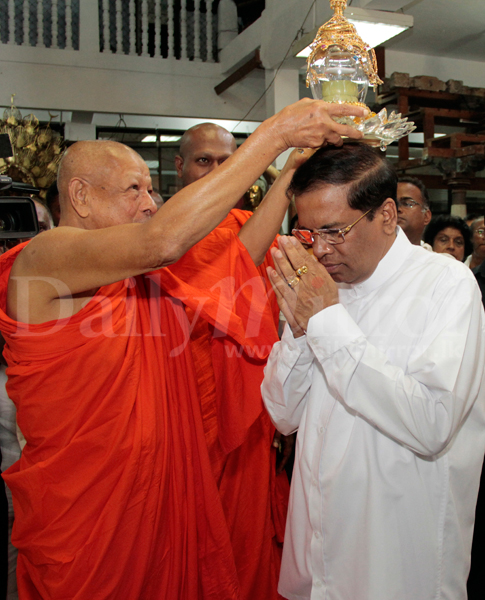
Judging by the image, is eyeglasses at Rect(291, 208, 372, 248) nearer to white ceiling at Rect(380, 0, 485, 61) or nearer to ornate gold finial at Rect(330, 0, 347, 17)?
ornate gold finial at Rect(330, 0, 347, 17)

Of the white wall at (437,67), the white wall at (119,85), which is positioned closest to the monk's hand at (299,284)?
the white wall at (437,67)

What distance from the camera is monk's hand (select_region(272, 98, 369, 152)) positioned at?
147cm

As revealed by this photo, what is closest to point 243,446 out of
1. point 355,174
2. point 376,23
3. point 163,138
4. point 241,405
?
point 241,405

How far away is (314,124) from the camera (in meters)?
1.50

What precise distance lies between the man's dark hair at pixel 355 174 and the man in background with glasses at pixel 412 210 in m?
1.81

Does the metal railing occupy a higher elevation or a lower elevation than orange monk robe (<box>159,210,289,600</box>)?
higher

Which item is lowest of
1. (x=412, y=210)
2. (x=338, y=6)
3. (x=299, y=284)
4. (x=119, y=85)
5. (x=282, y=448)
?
(x=282, y=448)

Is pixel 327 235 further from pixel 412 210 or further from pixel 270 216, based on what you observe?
pixel 412 210

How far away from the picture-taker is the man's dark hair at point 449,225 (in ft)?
14.0

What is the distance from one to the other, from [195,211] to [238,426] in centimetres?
101

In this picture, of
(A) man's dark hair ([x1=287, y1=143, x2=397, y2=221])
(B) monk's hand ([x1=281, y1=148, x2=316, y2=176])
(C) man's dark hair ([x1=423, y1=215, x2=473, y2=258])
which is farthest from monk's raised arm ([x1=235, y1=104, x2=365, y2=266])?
(C) man's dark hair ([x1=423, y1=215, x2=473, y2=258])

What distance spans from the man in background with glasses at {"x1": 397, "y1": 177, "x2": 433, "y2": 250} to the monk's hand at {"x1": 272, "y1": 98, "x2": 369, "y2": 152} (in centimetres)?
191

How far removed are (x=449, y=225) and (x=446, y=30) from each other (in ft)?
14.3

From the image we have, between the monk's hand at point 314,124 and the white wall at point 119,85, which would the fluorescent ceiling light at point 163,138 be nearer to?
the white wall at point 119,85
